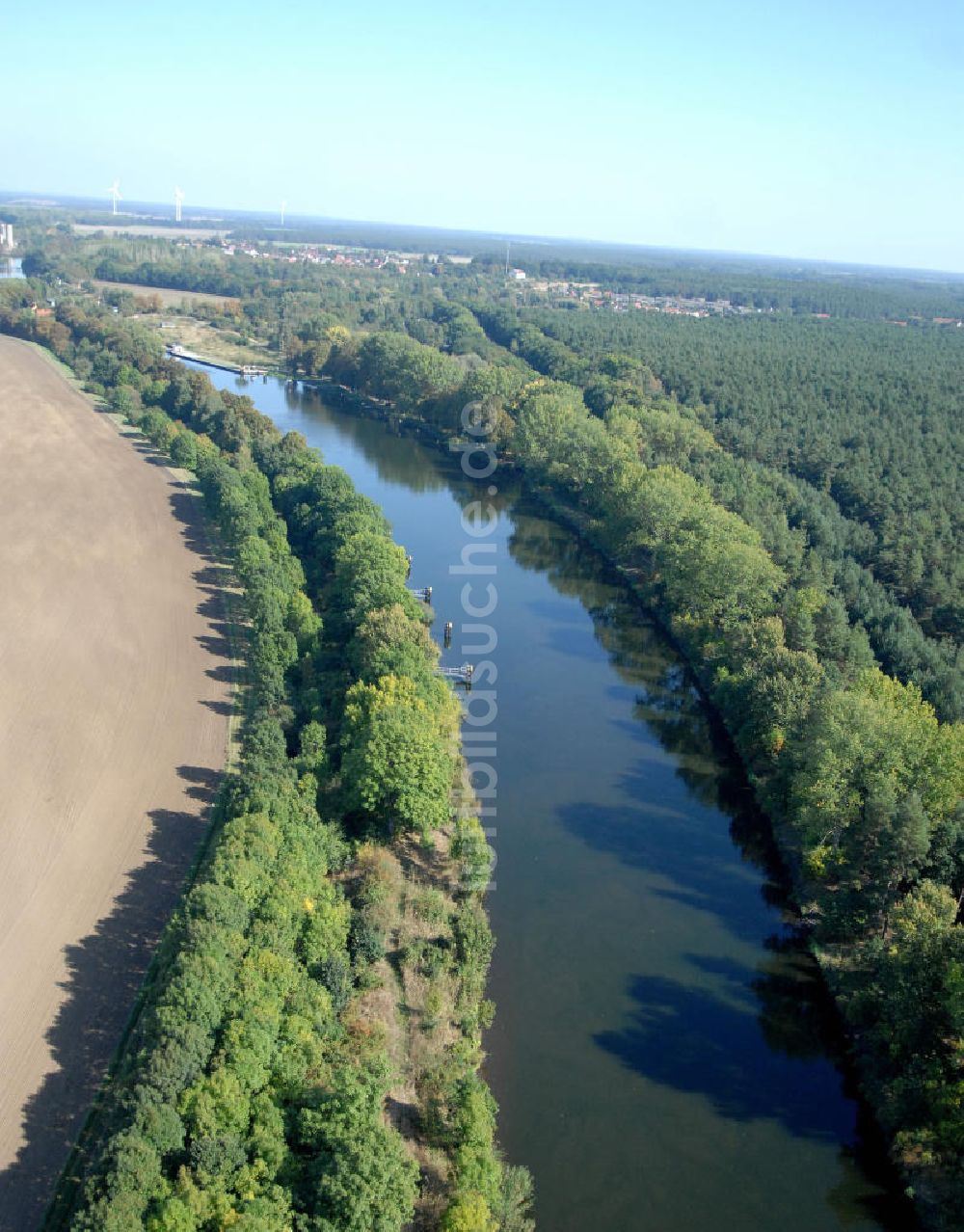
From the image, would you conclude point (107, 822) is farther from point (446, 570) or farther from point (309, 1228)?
point (446, 570)

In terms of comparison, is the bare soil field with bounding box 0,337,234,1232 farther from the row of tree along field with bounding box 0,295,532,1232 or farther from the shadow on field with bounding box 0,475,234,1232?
the row of tree along field with bounding box 0,295,532,1232

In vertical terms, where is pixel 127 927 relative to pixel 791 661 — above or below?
below

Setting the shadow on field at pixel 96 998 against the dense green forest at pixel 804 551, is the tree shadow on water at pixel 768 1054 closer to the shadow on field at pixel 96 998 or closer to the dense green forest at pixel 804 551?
the dense green forest at pixel 804 551

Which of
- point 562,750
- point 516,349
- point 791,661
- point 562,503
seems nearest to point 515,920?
point 562,750

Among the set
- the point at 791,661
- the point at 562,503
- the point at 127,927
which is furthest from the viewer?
the point at 562,503

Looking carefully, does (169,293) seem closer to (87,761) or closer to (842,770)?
(87,761)

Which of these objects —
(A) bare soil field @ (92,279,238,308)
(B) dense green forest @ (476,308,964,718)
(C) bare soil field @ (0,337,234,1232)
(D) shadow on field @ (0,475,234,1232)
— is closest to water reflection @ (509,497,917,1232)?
(B) dense green forest @ (476,308,964,718)

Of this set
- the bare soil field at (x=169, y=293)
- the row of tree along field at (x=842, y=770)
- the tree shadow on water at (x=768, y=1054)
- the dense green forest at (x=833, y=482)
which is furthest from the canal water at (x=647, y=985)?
the bare soil field at (x=169, y=293)
